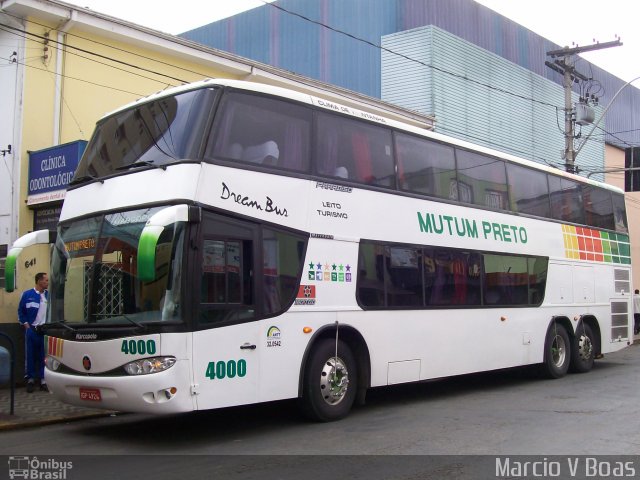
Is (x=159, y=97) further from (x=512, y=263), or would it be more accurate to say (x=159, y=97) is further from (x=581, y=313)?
(x=581, y=313)

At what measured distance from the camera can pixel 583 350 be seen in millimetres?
14469

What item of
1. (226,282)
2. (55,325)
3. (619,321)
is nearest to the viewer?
(226,282)

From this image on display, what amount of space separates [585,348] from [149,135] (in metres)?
10.7

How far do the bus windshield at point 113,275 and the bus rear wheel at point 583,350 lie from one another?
1007cm

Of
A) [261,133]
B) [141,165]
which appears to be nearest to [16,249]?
[141,165]

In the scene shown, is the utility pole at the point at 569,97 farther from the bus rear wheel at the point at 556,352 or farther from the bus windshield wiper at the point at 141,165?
the bus windshield wiper at the point at 141,165

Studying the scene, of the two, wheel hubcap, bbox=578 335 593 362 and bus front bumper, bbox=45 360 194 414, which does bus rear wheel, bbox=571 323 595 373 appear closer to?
wheel hubcap, bbox=578 335 593 362

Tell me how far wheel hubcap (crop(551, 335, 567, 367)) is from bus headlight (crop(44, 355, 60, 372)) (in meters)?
9.56

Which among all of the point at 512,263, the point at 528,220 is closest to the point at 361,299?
the point at 512,263

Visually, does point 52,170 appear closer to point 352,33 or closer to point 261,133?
point 261,133

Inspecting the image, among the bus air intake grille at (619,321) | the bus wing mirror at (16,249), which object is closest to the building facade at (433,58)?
the bus air intake grille at (619,321)

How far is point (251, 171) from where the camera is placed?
8008 millimetres

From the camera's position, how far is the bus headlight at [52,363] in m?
7.98

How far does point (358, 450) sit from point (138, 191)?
3.78 m
